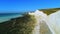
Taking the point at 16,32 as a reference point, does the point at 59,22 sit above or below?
above

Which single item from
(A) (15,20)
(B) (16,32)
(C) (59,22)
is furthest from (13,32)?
(C) (59,22)

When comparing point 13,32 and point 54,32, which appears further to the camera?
point 13,32

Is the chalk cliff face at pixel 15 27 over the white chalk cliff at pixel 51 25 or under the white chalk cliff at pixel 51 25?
under

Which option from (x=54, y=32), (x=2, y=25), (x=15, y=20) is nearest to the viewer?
(x=54, y=32)

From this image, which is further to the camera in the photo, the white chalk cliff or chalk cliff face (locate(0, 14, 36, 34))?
chalk cliff face (locate(0, 14, 36, 34))

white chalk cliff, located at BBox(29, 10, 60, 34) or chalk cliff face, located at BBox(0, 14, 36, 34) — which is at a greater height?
white chalk cliff, located at BBox(29, 10, 60, 34)

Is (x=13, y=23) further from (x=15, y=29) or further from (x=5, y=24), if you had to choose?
(x=15, y=29)

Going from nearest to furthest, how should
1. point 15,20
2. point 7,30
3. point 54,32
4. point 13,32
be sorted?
point 54,32 → point 13,32 → point 7,30 → point 15,20

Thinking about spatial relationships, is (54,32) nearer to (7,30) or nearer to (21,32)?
(21,32)

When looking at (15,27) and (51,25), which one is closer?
(51,25)

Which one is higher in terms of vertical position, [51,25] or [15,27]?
[51,25]

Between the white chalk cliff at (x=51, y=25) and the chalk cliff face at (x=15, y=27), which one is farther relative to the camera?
the chalk cliff face at (x=15, y=27)
